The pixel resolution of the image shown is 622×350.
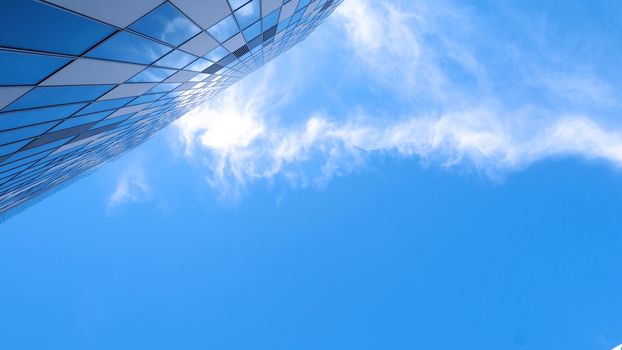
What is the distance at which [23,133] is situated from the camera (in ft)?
32.3

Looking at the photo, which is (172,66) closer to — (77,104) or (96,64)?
(77,104)

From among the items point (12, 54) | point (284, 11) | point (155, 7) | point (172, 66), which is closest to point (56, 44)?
point (12, 54)

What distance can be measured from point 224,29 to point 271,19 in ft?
13.2

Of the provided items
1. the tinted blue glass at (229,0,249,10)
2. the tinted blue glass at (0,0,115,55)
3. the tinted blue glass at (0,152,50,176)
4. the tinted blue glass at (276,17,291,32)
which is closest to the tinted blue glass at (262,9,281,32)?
the tinted blue glass at (276,17,291,32)

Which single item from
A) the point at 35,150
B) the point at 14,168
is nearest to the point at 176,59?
the point at 35,150

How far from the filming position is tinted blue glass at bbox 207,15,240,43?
11.8m

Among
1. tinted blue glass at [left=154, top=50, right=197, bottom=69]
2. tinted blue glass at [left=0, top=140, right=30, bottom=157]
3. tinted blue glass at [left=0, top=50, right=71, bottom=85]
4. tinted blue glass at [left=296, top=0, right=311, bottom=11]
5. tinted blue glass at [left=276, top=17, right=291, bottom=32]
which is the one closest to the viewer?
tinted blue glass at [left=0, top=50, right=71, bottom=85]

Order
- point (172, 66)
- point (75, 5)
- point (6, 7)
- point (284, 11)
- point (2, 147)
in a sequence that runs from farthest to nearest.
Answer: point (284, 11), point (172, 66), point (2, 147), point (75, 5), point (6, 7)

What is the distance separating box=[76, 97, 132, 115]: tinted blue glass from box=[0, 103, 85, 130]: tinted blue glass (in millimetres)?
697

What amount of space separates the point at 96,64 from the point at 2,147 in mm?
5559

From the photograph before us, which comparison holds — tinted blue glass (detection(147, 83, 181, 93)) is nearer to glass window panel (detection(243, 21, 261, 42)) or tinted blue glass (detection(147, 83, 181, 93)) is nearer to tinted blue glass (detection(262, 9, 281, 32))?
glass window panel (detection(243, 21, 261, 42))

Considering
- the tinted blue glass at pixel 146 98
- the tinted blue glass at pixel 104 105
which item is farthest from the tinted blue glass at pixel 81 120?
the tinted blue glass at pixel 146 98

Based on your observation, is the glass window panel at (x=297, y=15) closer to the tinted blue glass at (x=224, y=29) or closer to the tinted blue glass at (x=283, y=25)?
the tinted blue glass at (x=283, y=25)

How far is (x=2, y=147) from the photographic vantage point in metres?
10.5
